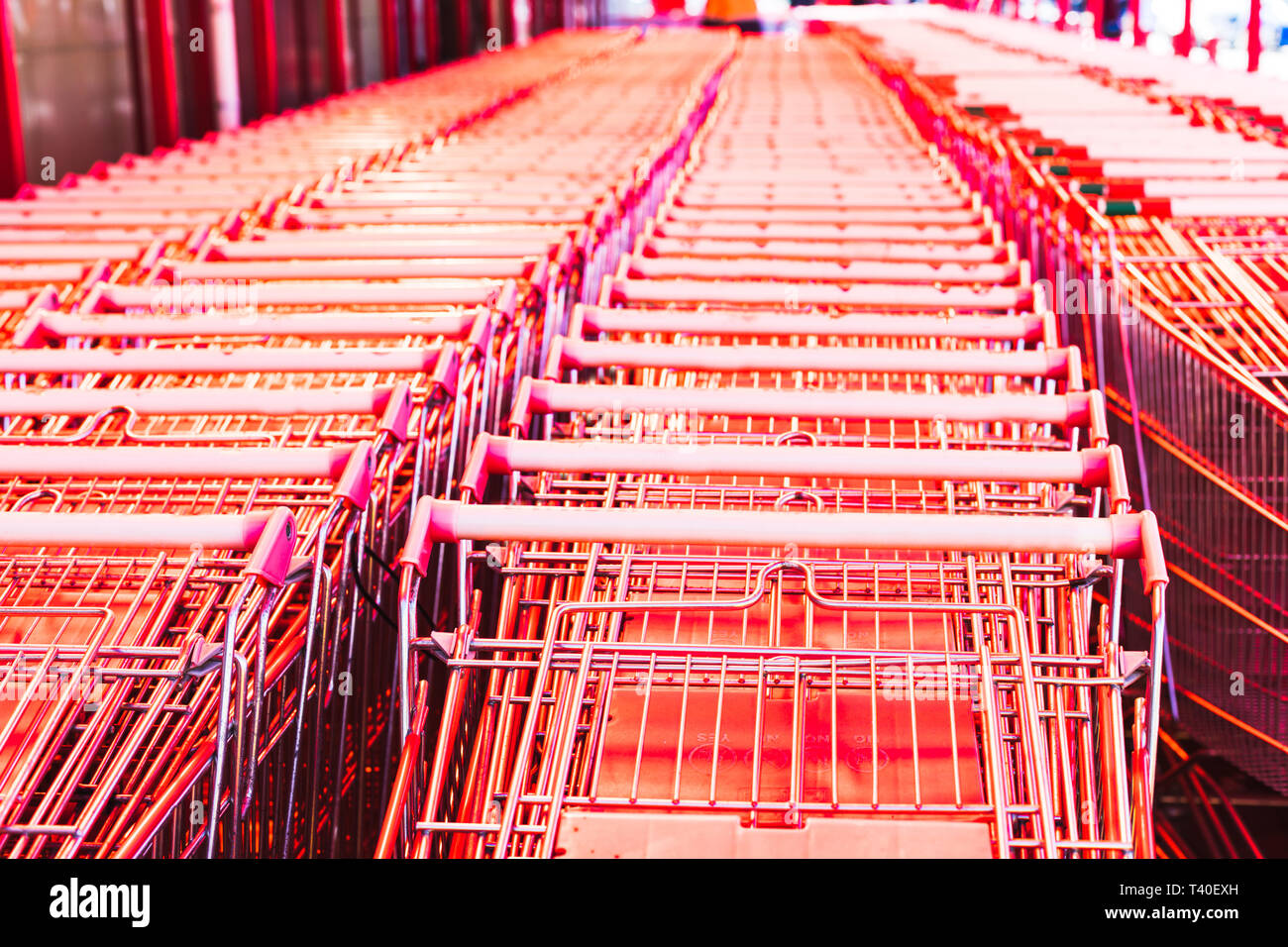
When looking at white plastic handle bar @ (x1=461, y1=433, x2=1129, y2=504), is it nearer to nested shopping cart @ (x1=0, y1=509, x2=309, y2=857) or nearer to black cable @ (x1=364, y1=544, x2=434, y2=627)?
black cable @ (x1=364, y1=544, x2=434, y2=627)

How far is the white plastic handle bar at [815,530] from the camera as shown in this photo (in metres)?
1.56

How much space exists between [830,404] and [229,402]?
1.03 m

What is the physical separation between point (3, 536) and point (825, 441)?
1465mm

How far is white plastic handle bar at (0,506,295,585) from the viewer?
5.06 ft

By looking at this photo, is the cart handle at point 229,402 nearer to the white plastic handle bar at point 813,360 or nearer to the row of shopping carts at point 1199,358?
the white plastic handle bar at point 813,360

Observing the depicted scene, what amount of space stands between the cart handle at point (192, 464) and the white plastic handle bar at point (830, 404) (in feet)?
1.20

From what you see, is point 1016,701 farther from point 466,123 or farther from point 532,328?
point 466,123

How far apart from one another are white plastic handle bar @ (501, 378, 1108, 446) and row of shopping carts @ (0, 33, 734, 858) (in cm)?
34

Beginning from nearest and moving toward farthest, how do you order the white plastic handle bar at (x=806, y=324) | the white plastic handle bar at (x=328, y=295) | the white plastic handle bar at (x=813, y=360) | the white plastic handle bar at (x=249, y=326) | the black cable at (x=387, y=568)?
the black cable at (x=387, y=568)
the white plastic handle bar at (x=813, y=360)
the white plastic handle bar at (x=806, y=324)
the white plastic handle bar at (x=249, y=326)
the white plastic handle bar at (x=328, y=295)

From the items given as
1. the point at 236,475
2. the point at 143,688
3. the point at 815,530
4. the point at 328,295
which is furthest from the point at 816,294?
the point at 143,688

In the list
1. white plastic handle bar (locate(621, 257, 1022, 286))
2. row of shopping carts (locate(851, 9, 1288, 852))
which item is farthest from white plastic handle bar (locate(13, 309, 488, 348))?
row of shopping carts (locate(851, 9, 1288, 852))

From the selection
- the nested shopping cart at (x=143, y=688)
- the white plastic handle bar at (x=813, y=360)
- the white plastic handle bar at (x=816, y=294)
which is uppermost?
the white plastic handle bar at (x=816, y=294)

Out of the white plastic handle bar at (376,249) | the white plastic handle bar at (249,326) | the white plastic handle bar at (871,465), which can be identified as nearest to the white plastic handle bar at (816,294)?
the white plastic handle bar at (249,326)
